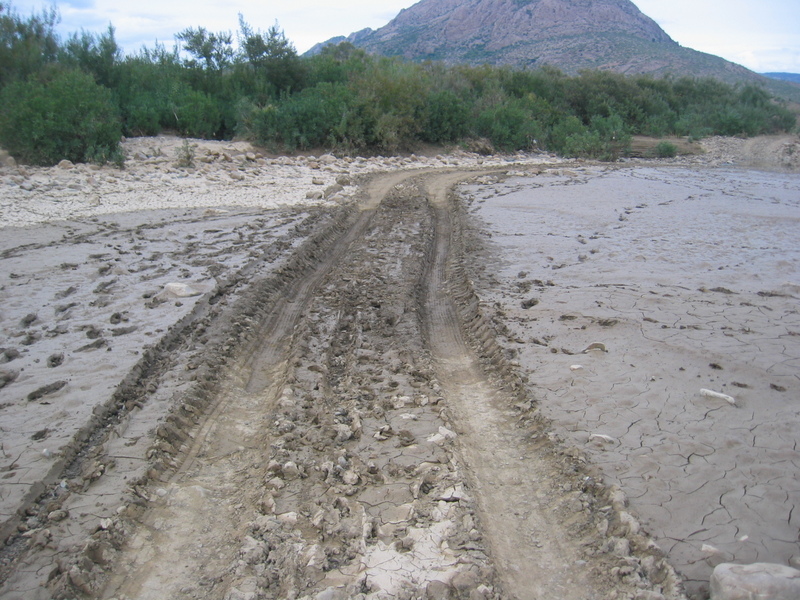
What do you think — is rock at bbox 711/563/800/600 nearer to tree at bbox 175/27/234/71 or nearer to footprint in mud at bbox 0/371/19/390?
footprint in mud at bbox 0/371/19/390

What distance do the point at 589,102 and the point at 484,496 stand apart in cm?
3236

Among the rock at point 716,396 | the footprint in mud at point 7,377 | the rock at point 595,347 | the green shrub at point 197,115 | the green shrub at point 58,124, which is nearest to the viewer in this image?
the rock at point 716,396

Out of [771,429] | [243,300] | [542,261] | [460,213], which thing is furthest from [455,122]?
[771,429]

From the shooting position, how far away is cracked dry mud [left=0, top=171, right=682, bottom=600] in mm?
2551

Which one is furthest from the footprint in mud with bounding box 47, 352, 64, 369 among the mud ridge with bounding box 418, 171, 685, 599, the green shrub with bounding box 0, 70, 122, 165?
the green shrub with bounding box 0, 70, 122, 165

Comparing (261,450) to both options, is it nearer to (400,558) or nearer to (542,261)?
(400,558)

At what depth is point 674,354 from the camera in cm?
455

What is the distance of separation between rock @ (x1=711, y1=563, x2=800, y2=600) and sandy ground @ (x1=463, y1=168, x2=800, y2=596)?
16 cm

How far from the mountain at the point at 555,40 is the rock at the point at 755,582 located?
2380 inches

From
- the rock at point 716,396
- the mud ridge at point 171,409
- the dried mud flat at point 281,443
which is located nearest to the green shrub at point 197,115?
the dried mud flat at point 281,443

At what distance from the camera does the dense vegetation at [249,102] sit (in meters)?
13.4

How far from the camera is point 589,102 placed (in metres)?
31.6

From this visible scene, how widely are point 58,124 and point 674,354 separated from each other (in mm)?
13471

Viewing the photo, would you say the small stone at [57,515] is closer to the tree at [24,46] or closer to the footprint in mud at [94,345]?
the footprint in mud at [94,345]
